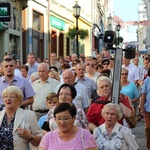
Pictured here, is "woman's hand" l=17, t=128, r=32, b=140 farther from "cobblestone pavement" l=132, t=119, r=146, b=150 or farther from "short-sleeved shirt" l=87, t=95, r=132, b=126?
"cobblestone pavement" l=132, t=119, r=146, b=150

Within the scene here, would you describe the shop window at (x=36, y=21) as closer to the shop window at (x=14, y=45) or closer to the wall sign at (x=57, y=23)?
the wall sign at (x=57, y=23)

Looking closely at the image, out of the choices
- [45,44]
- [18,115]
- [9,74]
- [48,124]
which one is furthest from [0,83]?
[45,44]

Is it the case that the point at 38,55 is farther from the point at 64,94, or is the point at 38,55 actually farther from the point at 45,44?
the point at 64,94

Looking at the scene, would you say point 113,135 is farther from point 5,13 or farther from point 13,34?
point 13,34

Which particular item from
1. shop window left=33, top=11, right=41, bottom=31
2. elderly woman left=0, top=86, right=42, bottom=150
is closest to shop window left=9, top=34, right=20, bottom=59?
shop window left=33, top=11, right=41, bottom=31

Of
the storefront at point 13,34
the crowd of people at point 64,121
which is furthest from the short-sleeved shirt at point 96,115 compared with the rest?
the storefront at point 13,34

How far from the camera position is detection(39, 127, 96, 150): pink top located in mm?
5477

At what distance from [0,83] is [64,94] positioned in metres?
1.62

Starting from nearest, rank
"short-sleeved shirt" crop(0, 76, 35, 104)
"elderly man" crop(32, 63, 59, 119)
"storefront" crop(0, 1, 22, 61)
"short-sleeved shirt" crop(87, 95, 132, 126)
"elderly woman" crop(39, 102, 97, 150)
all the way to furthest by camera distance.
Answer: "elderly woman" crop(39, 102, 97, 150) → "short-sleeved shirt" crop(87, 95, 132, 126) → "short-sleeved shirt" crop(0, 76, 35, 104) → "elderly man" crop(32, 63, 59, 119) → "storefront" crop(0, 1, 22, 61)

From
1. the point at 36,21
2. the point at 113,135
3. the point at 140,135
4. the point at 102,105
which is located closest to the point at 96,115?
the point at 102,105

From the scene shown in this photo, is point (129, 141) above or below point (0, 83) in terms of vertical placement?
below

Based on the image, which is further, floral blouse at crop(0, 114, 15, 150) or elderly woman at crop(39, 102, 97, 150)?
floral blouse at crop(0, 114, 15, 150)

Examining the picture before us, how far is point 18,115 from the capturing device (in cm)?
633

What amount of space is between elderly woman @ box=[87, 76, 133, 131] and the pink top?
183 centimetres
